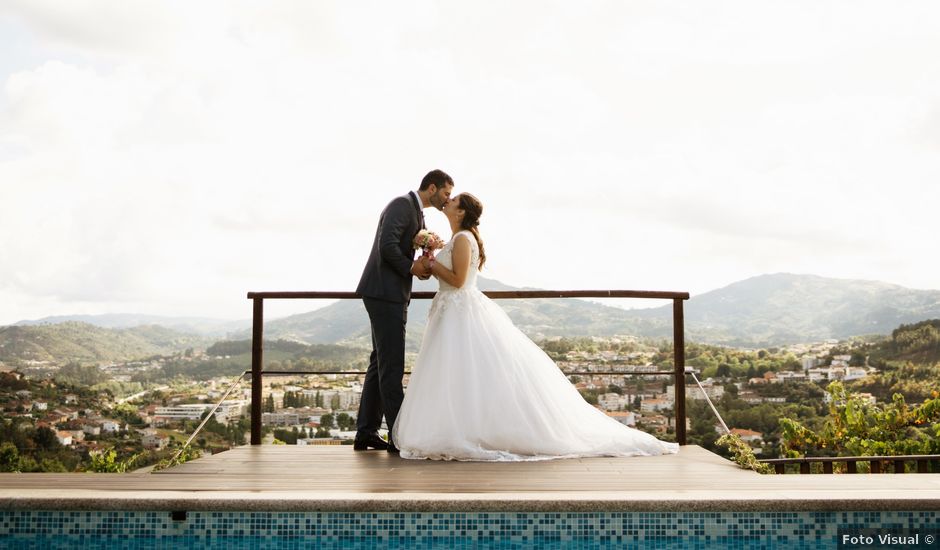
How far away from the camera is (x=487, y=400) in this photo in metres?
4.30

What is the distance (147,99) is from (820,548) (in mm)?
26702

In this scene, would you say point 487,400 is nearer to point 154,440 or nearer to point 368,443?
point 368,443

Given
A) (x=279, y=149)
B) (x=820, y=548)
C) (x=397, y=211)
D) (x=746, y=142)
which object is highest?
(x=746, y=142)

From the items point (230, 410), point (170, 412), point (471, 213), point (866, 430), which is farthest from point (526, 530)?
point (170, 412)

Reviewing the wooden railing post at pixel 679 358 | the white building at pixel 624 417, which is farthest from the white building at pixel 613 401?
the wooden railing post at pixel 679 358

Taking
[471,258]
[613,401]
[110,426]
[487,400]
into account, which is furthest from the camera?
[110,426]

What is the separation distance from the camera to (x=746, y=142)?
134 feet

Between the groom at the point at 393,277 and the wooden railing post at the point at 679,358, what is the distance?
163 centimetres

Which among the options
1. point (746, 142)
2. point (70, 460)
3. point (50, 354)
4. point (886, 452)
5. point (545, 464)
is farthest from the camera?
point (746, 142)

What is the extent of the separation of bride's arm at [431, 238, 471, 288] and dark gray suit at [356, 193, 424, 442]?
0.17 metres

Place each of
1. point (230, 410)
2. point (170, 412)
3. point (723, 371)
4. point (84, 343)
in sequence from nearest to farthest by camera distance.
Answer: point (230, 410)
point (170, 412)
point (723, 371)
point (84, 343)

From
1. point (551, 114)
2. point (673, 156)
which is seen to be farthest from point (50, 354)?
point (673, 156)

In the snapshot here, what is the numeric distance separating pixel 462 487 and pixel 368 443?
5.54 ft

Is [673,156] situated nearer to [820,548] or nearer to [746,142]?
[746,142]
